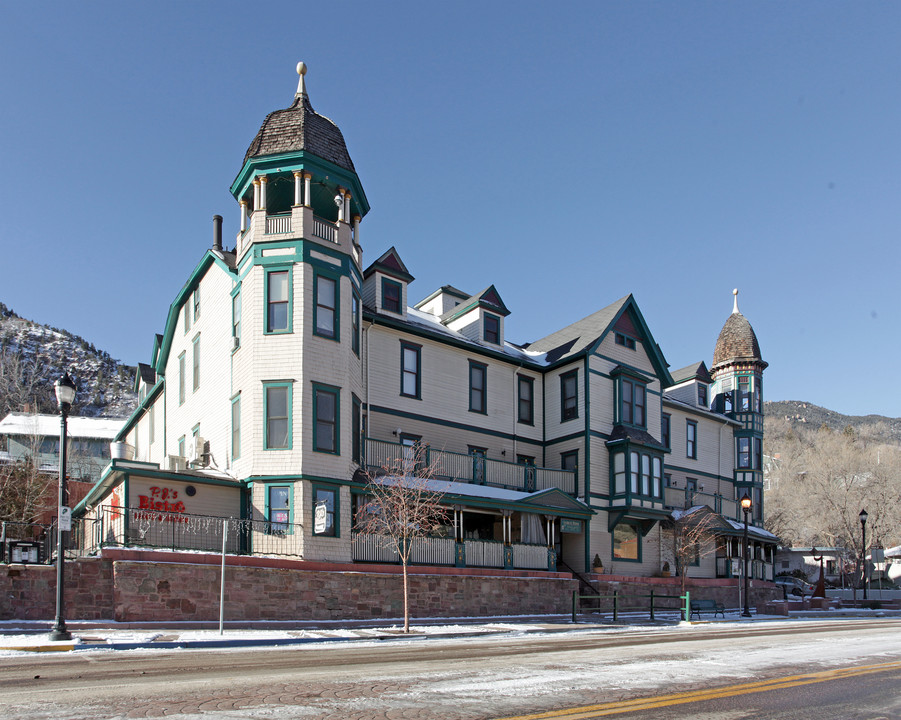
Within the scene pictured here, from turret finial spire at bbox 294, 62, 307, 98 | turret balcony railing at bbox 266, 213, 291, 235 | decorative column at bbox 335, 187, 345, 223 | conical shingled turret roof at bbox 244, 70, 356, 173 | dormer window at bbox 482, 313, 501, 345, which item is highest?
turret finial spire at bbox 294, 62, 307, 98

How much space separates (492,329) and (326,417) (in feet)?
41.7

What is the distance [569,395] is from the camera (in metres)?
36.8

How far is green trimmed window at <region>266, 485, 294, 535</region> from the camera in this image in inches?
961

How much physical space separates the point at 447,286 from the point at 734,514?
21.8 metres

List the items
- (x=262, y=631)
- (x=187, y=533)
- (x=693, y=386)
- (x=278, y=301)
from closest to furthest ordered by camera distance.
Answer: (x=262, y=631), (x=187, y=533), (x=278, y=301), (x=693, y=386)

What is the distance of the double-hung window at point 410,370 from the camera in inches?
1251

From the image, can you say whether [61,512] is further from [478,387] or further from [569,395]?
[569,395]

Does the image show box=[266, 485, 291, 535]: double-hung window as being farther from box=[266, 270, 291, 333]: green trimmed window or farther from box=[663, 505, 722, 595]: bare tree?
box=[663, 505, 722, 595]: bare tree

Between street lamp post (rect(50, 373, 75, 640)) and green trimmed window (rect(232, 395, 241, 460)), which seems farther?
green trimmed window (rect(232, 395, 241, 460))

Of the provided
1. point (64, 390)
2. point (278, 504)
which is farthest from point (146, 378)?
point (64, 390)

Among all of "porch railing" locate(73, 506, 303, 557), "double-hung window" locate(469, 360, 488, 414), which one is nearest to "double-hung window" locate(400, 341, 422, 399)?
"double-hung window" locate(469, 360, 488, 414)

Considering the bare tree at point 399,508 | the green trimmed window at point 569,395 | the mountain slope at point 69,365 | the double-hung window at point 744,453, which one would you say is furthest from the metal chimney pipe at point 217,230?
the mountain slope at point 69,365

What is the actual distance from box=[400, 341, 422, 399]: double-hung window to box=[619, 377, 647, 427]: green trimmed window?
1032cm

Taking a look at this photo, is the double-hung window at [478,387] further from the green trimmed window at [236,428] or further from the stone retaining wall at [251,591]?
the green trimmed window at [236,428]
